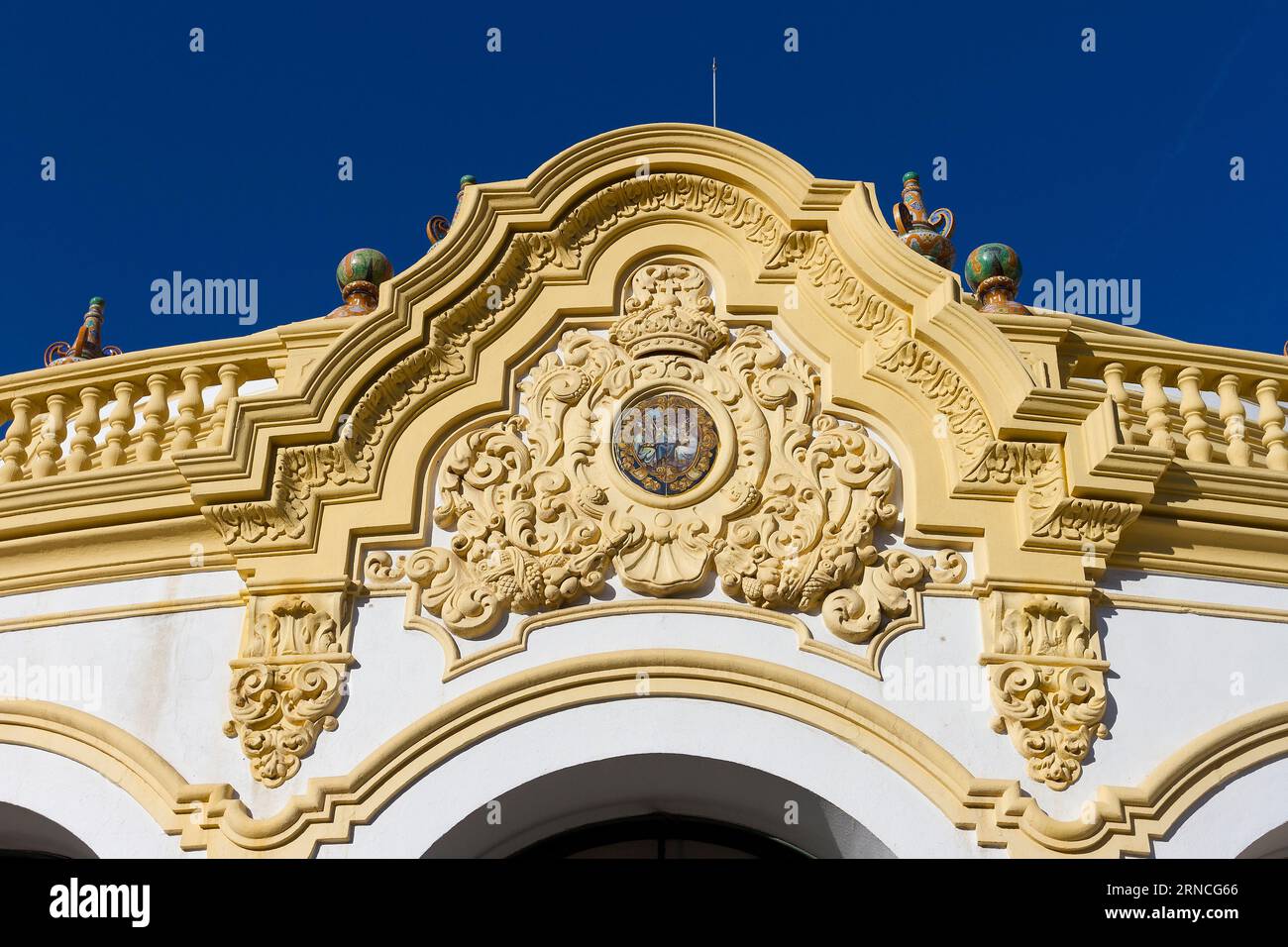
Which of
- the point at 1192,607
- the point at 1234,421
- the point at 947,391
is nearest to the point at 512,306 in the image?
the point at 947,391

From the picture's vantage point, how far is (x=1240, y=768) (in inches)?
307

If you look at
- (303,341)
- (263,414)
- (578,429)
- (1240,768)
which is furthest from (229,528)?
(1240,768)

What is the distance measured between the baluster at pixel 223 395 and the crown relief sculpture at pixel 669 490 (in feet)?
4.33

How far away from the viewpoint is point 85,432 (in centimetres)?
913

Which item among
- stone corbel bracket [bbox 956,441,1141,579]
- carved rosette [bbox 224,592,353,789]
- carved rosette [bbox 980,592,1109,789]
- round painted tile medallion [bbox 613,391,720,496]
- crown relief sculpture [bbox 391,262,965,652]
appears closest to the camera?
carved rosette [bbox 980,592,1109,789]

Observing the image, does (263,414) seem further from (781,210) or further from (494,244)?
(781,210)

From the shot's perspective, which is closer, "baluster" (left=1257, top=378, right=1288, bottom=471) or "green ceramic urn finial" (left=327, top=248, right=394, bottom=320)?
"baluster" (left=1257, top=378, right=1288, bottom=471)

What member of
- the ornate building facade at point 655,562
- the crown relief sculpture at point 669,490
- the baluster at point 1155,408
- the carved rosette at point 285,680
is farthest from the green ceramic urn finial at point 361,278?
the baluster at point 1155,408

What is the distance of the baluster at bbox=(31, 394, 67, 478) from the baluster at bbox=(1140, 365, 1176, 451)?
6402 millimetres

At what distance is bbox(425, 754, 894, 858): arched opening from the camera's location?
7691mm

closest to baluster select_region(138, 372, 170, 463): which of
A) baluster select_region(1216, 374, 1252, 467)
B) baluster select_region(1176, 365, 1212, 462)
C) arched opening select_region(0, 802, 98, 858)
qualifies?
arched opening select_region(0, 802, 98, 858)

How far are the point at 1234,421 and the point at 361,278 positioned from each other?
555 cm

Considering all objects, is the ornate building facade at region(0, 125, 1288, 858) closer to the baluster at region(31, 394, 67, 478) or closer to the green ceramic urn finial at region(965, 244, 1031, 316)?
the baluster at region(31, 394, 67, 478)

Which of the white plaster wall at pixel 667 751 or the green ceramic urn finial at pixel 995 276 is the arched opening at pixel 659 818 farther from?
the green ceramic urn finial at pixel 995 276
